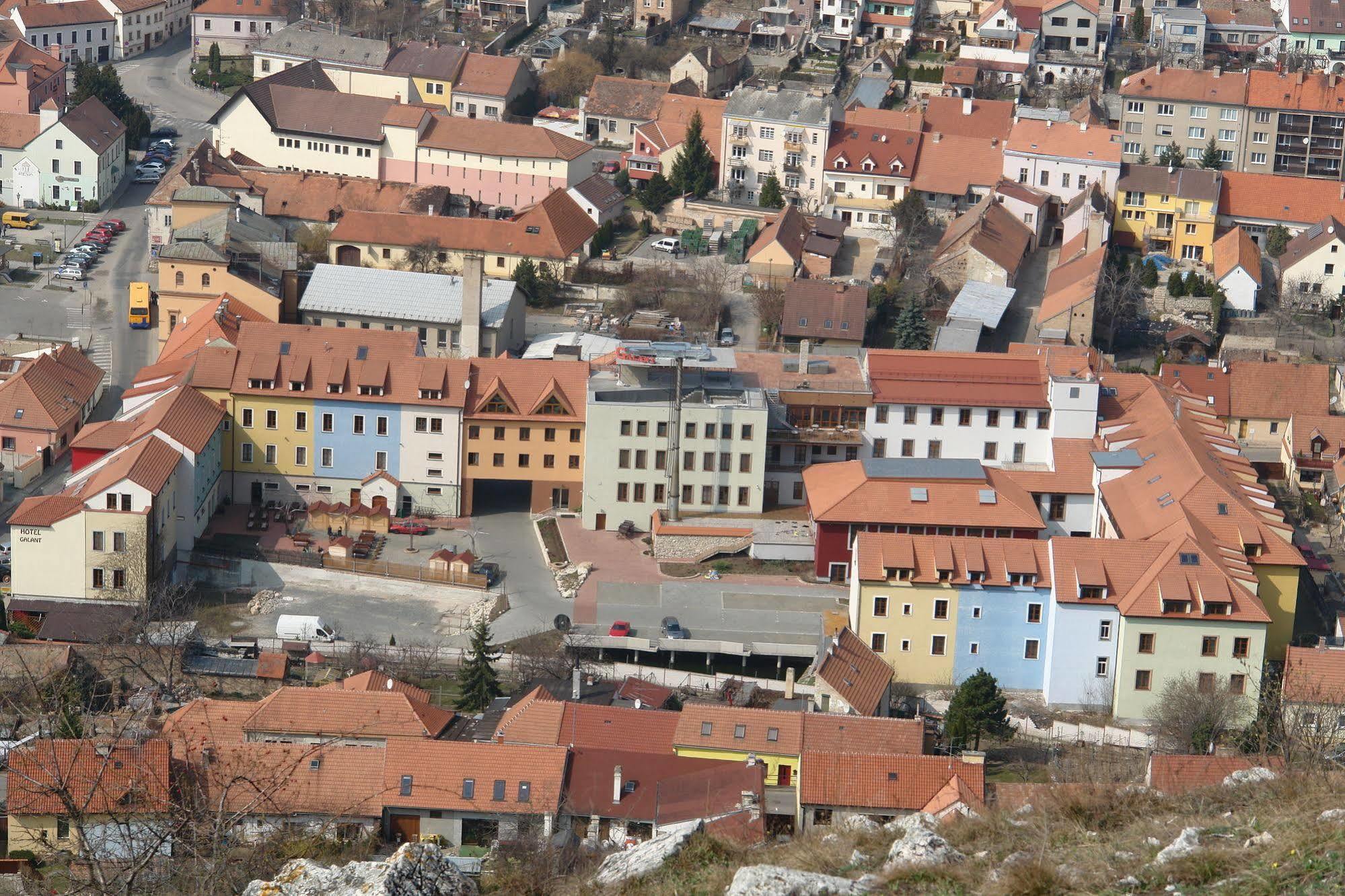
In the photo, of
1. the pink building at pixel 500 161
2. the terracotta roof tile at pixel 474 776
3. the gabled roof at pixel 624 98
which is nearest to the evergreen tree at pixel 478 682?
the terracotta roof tile at pixel 474 776

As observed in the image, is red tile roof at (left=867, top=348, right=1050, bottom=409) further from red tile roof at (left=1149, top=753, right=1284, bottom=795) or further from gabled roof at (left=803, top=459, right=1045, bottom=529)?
red tile roof at (left=1149, top=753, right=1284, bottom=795)

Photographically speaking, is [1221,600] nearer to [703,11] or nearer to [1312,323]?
[1312,323]

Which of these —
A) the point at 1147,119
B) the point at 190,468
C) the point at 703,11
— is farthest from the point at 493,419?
the point at 703,11

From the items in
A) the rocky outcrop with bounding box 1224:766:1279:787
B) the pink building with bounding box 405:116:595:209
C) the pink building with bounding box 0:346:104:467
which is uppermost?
the pink building with bounding box 405:116:595:209

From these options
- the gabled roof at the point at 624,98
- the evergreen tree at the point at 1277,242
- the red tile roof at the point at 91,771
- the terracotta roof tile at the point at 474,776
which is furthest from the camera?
the gabled roof at the point at 624,98

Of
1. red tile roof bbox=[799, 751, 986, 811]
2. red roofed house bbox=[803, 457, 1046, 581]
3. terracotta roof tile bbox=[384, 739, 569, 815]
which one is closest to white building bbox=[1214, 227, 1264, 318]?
red roofed house bbox=[803, 457, 1046, 581]

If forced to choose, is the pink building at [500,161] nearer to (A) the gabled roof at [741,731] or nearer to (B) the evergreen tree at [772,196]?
(B) the evergreen tree at [772,196]

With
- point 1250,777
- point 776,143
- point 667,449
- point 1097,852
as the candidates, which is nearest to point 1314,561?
point 667,449

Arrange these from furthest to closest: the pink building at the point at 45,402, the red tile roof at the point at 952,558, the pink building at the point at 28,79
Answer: the pink building at the point at 28,79
the pink building at the point at 45,402
the red tile roof at the point at 952,558
